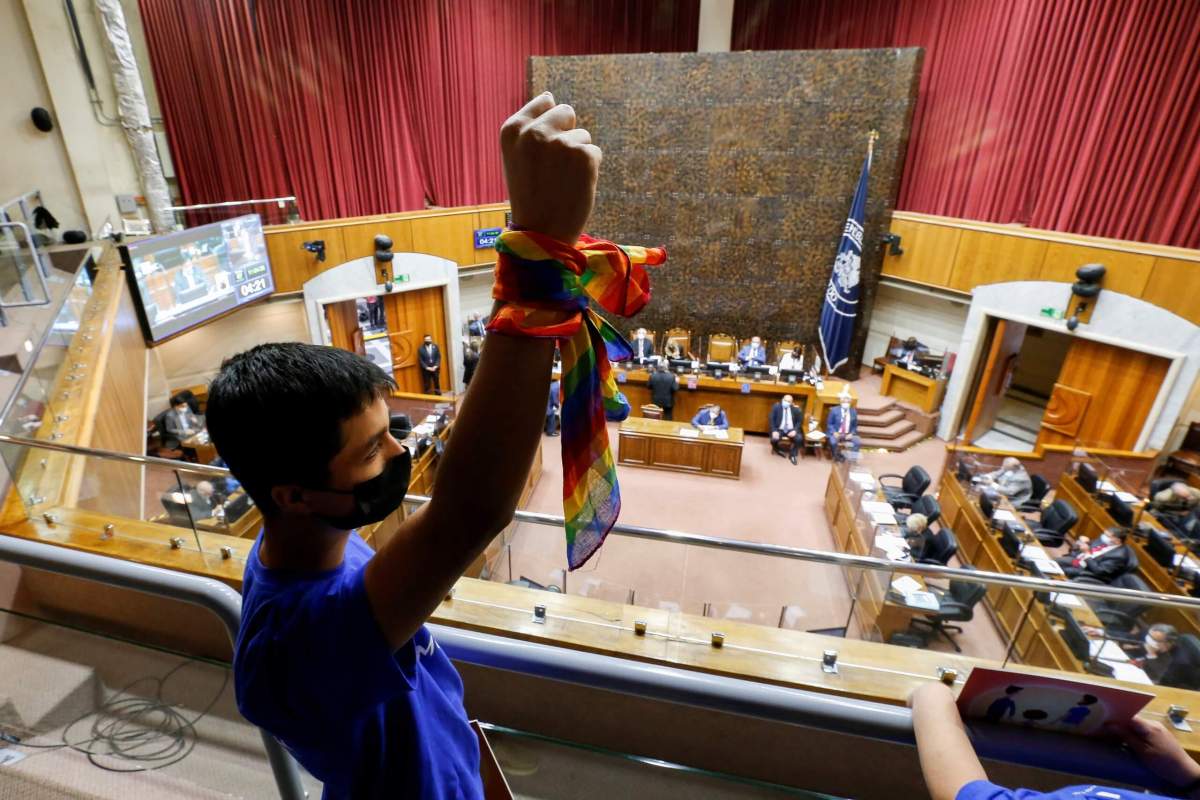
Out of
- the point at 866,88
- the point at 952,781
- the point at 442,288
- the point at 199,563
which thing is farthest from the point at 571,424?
the point at 866,88

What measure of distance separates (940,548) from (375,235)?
8604mm

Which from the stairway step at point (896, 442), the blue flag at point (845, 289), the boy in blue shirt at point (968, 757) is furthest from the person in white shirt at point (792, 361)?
the boy in blue shirt at point (968, 757)

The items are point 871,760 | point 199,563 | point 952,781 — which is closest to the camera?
point 952,781

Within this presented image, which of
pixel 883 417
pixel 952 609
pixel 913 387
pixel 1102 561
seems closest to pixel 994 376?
pixel 913 387

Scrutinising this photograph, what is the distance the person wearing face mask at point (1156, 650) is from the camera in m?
2.89

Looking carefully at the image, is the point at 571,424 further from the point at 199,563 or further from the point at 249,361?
the point at 199,563

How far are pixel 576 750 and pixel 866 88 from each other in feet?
36.8

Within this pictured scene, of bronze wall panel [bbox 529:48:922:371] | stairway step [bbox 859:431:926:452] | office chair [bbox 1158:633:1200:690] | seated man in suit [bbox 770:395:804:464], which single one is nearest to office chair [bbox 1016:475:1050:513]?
stairway step [bbox 859:431:926:452]

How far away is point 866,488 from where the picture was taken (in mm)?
6602

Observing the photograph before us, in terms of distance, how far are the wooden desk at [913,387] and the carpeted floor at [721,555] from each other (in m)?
1.35

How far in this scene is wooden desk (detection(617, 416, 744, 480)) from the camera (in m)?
8.29

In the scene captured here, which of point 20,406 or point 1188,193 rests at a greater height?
point 1188,193

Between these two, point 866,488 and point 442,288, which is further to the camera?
point 442,288

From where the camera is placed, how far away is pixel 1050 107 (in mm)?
8422
